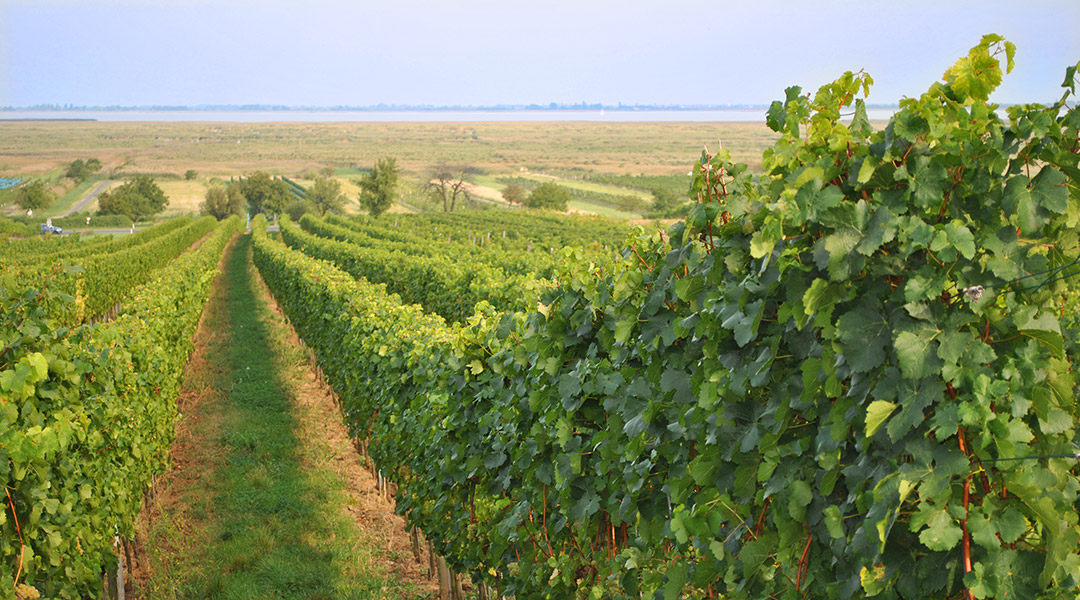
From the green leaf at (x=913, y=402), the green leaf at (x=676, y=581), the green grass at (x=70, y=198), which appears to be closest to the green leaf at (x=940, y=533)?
the green leaf at (x=913, y=402)

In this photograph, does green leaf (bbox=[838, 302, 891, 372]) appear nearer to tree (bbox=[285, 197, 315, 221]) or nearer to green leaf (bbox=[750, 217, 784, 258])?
green leaf (bbox=[750, 217, 784, 258])

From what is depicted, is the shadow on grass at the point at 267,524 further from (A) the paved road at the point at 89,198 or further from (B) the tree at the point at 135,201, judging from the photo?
(A) the paved road at the point at 89,198

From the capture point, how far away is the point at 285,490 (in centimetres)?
875

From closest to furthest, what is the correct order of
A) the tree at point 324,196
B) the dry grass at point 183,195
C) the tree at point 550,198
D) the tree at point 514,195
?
the tree at point 550,198, the tree at point 514,195, the tree at point 324,196, the dry grass at point 183,195

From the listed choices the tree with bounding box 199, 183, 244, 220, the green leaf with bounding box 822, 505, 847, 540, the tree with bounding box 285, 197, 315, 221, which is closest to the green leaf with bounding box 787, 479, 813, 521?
the green leaf with bounding box 822, 505, 847, 540

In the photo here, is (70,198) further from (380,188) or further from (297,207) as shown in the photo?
(380,188)

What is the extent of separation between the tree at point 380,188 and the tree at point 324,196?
67.6ft

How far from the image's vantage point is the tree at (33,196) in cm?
12750

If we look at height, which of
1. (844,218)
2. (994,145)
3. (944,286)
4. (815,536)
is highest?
(994,145)

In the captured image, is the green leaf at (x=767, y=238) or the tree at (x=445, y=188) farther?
the tree at (x=445, y=188)

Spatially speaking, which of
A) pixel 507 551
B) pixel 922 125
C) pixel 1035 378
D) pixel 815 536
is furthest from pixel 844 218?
pixel 507 551

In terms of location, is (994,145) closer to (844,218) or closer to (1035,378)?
(844,218)

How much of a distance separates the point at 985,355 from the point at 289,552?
22.2 feet

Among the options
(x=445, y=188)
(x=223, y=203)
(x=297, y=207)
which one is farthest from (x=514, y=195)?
(x=223, y=203)
